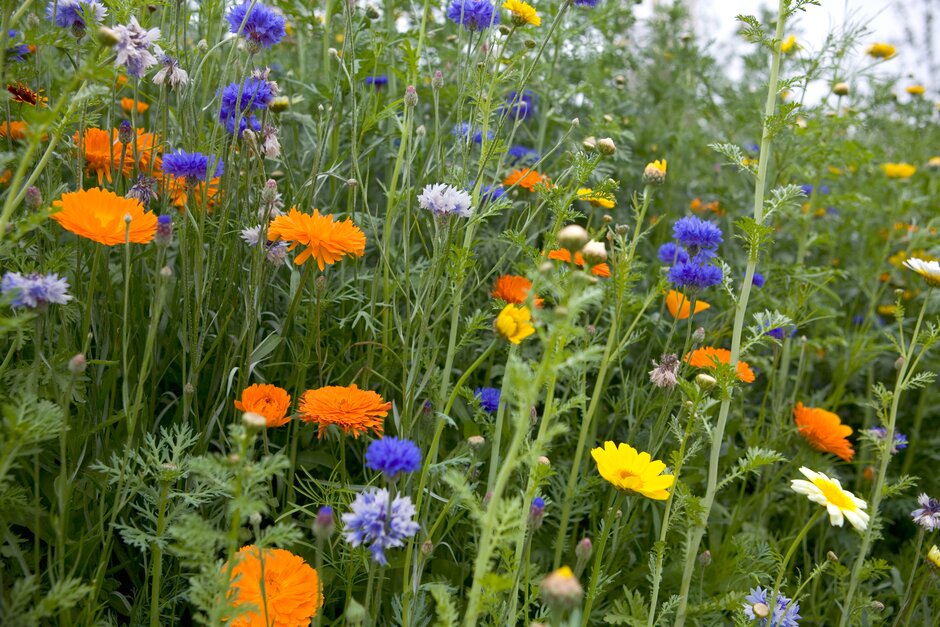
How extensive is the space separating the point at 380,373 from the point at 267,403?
0.45 m

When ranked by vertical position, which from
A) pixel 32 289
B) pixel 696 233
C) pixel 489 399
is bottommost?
pixel 489 399

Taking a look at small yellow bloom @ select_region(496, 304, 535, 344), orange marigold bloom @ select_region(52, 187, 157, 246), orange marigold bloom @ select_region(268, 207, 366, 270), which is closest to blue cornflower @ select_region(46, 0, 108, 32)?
orange marigold bloom @ select_region(52, 187, 157, 246)

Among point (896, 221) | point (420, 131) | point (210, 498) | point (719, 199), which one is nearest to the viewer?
point (210, 498)

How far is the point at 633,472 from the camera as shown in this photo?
152 cm

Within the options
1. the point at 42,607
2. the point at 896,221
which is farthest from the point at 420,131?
the point at 896,221

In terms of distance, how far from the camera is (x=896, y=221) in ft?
11.4

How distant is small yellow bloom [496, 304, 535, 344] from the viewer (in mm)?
1306

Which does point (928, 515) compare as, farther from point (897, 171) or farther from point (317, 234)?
point (897, 171)

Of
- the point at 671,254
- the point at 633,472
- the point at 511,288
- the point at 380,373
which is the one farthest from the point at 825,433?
the point at 380,373

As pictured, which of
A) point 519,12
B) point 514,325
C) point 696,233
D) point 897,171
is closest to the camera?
point 514,325

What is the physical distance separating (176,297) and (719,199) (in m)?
2.28

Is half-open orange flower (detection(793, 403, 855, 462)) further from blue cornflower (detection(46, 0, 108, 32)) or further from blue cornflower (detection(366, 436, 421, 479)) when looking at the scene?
blue cornflower (detection(46, 0, 108, 32))

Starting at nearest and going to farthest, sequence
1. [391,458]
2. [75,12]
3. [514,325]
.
A: [391,458]
[514,325]
[75,12]

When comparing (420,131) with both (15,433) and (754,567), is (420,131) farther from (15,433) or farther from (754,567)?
(754,567)
